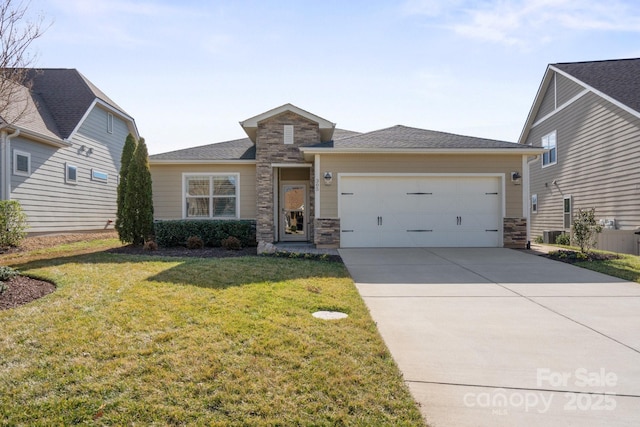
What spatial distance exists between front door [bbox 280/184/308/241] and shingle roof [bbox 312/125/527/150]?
7.73ft

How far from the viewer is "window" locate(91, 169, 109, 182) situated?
15448 mm

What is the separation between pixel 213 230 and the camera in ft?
37.1

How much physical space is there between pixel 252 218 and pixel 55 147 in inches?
294

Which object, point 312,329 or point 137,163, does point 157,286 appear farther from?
point 137,163

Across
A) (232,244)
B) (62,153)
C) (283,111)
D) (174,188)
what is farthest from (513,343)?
(62,153)

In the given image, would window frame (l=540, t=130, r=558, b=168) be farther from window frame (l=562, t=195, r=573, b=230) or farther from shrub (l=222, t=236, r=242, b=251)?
shrub (l=222, t=236, r=242, b=251)

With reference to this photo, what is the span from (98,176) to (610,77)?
65.6 feet

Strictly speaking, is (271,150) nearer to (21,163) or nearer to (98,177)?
A: (21,163)

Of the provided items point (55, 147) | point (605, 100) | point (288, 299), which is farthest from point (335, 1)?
point (55, 147)

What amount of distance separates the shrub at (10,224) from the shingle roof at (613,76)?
17.5 meters

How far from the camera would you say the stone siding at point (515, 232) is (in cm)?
1095

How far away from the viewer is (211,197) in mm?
12453

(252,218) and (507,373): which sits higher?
(252,218)

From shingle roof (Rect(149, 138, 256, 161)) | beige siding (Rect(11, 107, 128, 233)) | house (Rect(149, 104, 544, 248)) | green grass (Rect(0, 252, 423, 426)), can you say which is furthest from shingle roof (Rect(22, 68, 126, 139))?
green grass (Rect(0, 252, 423, 426))
